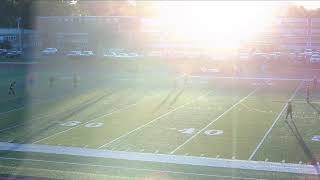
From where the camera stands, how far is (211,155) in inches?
693

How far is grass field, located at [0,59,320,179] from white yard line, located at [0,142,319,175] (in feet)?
1.53

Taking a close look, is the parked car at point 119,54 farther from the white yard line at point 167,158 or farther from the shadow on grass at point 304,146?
the white yard line at point 167,158

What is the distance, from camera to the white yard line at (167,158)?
16.0 metres

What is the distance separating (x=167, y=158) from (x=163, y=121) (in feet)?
20.8

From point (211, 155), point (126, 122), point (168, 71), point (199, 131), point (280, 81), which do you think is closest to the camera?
point (211, 155)

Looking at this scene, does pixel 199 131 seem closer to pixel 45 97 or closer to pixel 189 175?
pixel 189 175

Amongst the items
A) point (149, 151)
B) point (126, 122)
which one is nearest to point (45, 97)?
point (126, 122)

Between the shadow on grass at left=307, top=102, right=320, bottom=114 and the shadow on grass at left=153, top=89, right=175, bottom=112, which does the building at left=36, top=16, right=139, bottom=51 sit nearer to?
the shadow on grass at left=153, top=89, right=175, bottom=112

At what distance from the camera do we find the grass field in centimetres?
1747

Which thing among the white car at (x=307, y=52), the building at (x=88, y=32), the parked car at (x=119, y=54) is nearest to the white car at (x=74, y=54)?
the parked car at (x=119, y=54)

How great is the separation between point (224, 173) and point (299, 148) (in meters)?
4.20

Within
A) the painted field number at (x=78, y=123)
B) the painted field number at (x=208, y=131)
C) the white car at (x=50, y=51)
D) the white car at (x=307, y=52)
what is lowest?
the white car at (x=50, y=51)

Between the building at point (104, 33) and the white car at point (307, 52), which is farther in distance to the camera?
the building at point (104, 33)

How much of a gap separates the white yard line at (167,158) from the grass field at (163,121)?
465 mm
